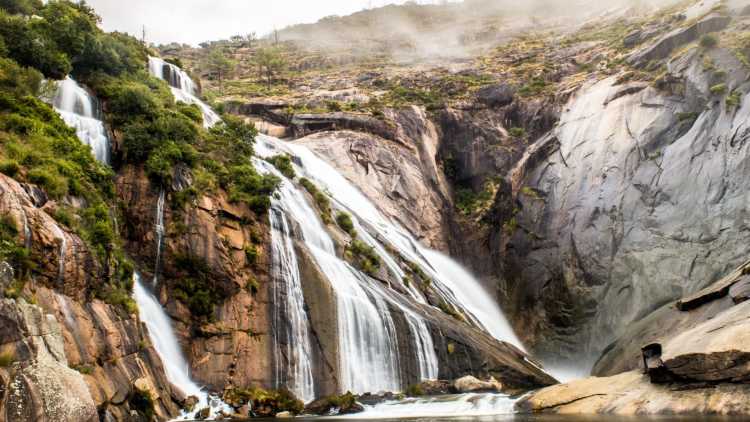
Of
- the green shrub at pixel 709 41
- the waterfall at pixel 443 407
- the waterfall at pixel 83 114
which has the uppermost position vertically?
the green shrub at pixel 709 41

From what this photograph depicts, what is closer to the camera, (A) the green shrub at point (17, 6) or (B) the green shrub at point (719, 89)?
(A) the green shrub at point (17, 6)

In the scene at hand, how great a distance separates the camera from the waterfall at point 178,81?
45.3 meters

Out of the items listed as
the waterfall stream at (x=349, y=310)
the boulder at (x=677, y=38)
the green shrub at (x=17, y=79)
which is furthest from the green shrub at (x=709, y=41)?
the green shrub at (x=17, y=79)

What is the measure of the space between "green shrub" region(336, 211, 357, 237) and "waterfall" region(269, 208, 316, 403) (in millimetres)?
6568

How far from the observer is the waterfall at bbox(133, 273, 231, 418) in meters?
23.7

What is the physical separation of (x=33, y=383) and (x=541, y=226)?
1484 inches

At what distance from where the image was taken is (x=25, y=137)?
23281 millimetres

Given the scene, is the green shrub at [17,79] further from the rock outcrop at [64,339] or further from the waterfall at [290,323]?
the waterfall at [290,323]

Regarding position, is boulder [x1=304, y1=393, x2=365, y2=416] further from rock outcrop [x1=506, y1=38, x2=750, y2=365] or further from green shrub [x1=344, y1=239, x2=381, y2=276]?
rock outcrop [x1=506, y1=38, x2=750, y2=365]

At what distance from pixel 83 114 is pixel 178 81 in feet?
67.2

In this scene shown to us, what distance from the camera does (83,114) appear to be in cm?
2980

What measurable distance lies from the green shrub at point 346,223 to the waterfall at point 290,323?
6.57 m

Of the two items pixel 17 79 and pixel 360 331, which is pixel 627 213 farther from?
pixel 17 79

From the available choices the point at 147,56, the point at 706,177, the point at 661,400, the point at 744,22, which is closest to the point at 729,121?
the point at 706,177
